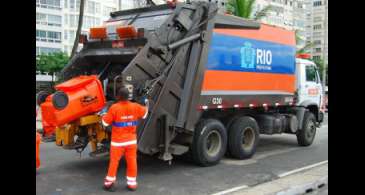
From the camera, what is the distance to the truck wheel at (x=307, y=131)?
11148mm

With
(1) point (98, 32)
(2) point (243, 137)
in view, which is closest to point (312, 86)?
(2) point (243, 137)

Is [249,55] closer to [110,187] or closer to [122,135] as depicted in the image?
[122,135]

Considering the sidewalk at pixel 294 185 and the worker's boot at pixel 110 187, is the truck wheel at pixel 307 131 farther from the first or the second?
the worker's boot at pixel 110 187

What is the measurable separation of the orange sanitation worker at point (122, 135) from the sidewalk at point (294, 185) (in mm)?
1547

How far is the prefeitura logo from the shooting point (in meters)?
8.98

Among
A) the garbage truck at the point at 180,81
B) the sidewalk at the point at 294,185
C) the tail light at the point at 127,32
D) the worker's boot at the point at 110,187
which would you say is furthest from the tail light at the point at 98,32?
the sidewalk at the point at 294,185

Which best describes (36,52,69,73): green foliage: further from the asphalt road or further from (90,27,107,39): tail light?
(90,27,107,39): tail light

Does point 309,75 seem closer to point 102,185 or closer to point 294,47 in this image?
point 294,47

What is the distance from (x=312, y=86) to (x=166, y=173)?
5449 mm

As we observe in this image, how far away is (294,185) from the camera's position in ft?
22.9

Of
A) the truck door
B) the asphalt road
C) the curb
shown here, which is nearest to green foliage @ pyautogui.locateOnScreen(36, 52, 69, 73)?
the asphalt road
